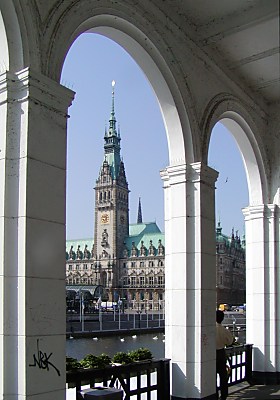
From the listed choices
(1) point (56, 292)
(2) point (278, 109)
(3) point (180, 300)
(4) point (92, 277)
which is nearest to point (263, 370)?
(3) point (180, 300)

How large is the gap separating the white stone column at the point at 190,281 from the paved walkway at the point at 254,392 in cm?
122

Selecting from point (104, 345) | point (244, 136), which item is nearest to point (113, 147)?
point (104, 345)

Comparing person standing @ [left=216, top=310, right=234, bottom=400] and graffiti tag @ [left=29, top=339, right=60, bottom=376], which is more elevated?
graffiti tag @ [left=29, top=339, right=60, bottom=376]

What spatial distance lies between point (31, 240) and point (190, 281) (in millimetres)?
3304

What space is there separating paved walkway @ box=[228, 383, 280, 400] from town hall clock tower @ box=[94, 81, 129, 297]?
10904 cm

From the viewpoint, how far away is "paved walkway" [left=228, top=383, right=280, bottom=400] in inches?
334

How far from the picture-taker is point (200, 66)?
797 centimetres

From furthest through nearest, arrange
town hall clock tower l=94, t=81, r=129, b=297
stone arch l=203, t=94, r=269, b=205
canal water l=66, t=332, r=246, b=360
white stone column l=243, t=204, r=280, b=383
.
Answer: town hall clock tower l=94, t=81, r=129, b=297, canal water l=66, t=332, r=246, b=360, white stone column l=243, t=204, r=280, b=383, stone arch l=203, t=94, r=269, b=205

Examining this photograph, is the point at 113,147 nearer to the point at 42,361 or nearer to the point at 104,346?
the point at 104,346

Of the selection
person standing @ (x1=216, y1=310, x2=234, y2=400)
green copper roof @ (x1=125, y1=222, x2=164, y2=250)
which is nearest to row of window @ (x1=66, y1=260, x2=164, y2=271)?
green copper roof @ (x1=125, y1=222, x2=164, y2=250)

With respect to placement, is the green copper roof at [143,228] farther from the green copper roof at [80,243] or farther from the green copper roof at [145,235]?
the green copper roof at [80,243]

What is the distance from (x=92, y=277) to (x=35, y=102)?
117887 mm

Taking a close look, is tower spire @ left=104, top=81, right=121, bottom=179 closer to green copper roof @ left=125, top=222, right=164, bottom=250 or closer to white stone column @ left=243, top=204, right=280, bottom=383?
green copper roof @ left=125, top=222, right=164, bottom=250

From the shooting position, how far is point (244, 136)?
9.88m
